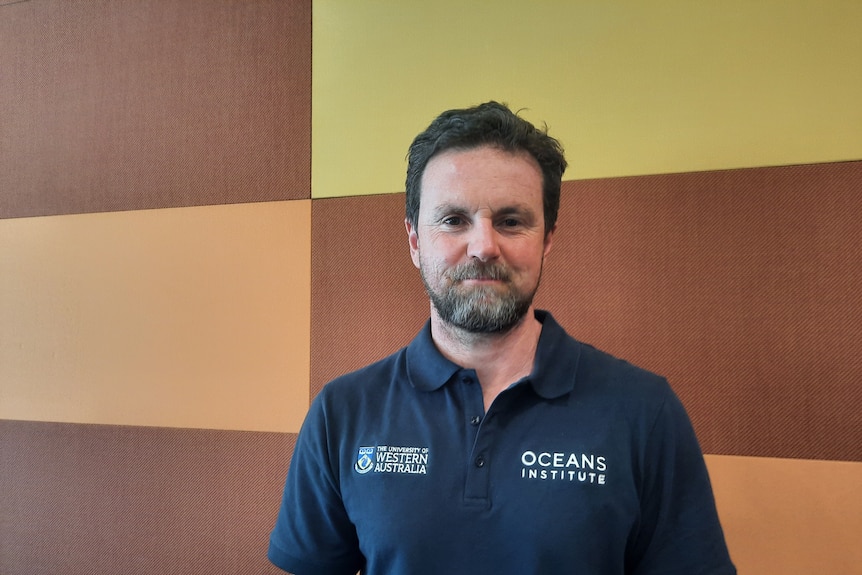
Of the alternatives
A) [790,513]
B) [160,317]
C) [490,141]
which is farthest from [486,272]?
[160,317]

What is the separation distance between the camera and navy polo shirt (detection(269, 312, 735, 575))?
0.94 meters

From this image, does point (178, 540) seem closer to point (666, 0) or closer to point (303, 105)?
point (303, 105)

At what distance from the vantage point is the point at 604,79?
1.53 meters

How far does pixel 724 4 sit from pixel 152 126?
1.65 m

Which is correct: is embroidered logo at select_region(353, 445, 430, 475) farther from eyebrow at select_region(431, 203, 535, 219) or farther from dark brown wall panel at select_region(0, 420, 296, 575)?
dark brown wall panel at select_region(0, 420, 296, 575)

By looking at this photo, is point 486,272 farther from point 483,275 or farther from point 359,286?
point 359,286

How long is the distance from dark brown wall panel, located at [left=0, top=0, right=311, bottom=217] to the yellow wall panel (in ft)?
0.39

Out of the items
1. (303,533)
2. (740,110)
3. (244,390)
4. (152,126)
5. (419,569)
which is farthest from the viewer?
(152,126)

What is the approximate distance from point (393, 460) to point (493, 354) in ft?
0.83

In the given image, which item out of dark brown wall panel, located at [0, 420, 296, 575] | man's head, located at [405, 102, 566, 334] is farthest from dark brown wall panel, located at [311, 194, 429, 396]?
man's head, located at [405, 102, 566, 334]

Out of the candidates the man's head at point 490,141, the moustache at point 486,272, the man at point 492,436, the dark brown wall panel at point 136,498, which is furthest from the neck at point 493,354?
the dark brown wall panel at point 136,498

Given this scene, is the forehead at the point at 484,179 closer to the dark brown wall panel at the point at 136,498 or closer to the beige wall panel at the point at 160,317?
the beige wall panel at the point at 160,317

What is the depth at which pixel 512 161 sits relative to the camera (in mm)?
1045

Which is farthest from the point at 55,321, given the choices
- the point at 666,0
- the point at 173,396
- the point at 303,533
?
the point at 666,0
